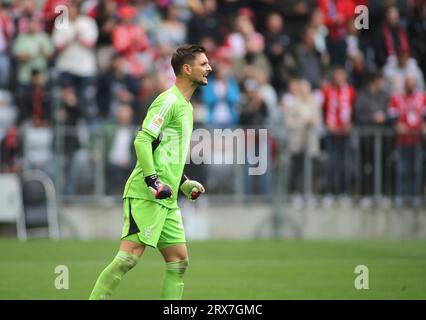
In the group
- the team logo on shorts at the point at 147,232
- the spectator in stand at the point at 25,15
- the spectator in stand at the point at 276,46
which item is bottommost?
the team logo on shorts at the point at 147,232

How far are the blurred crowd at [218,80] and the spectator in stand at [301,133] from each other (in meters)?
0.02

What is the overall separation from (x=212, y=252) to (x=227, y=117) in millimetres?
4361

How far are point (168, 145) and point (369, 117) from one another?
40.6 ft

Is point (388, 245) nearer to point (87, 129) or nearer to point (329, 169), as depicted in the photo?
point (329, 169)

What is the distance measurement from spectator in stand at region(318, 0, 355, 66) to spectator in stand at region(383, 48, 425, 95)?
0.97 m

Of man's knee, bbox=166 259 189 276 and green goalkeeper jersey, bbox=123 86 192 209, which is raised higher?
green goalkeeper jersey, bbox=123 86 192 209

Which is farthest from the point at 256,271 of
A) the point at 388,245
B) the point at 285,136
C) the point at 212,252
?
the point at 285,136

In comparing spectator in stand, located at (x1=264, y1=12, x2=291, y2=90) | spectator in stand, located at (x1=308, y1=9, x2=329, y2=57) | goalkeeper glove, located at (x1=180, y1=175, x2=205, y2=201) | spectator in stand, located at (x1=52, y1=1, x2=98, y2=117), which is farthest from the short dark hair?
spectator in stand, located at (x1=308, y1=9, x2=329, y2=57)

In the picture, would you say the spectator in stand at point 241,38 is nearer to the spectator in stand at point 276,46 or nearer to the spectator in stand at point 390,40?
the spectator in stand at point 276,46

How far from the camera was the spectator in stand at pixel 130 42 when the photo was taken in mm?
22984

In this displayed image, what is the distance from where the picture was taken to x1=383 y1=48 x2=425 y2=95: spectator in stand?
23203 mm

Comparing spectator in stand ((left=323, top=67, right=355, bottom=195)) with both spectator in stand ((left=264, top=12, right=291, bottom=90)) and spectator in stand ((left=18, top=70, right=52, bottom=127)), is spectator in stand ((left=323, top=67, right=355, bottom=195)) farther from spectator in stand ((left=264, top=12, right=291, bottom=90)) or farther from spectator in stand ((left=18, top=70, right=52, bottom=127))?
spectator in stand ((left=18, top=70, right=52, bottom=127))

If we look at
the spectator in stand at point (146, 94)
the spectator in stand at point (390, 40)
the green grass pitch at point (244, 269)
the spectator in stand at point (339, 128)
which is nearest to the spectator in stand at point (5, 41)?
the spectator in stand at point (146, 94)

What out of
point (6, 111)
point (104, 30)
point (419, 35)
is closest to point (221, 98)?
point (104, 30)
